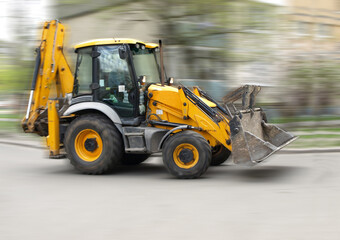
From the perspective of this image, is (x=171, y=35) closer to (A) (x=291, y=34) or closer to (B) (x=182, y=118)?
(A) (x=291, y=34)

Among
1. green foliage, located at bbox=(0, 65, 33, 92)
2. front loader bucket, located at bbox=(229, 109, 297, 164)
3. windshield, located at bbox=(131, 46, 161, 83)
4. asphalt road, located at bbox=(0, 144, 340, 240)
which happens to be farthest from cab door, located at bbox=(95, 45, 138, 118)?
green foliage, located at bbox=(0, 65, 33, 92)

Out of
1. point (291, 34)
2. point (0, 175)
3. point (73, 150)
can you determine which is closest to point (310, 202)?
point (73, 150)

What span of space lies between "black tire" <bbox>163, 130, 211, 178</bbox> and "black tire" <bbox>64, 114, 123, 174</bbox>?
1059 millimetres

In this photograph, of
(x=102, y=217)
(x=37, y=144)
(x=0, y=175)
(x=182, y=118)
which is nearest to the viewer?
(x=102, y=217)

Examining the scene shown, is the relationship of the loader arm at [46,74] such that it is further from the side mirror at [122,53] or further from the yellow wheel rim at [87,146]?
the side mirror at [122,53]

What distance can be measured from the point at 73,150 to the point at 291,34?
33.2ft

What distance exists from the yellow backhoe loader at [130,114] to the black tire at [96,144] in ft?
0.06

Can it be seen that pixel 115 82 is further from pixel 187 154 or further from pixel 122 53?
pixel 187 154

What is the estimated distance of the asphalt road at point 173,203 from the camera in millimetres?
6223

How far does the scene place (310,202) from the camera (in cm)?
757

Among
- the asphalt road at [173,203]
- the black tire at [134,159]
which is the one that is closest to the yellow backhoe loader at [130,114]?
the asphalt road at [173,203]

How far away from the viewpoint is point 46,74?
10.9 metres

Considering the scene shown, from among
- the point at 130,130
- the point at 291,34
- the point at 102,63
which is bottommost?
the point at 130,130

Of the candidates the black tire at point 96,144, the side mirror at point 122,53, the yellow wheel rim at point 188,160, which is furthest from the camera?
the black tire at point 96,144
